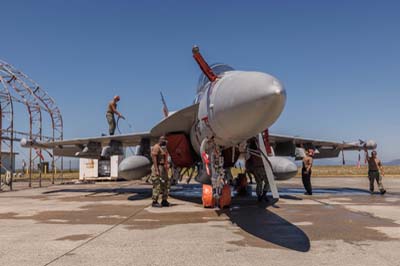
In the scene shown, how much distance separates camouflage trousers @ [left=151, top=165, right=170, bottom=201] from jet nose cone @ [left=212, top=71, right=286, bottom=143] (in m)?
3.88

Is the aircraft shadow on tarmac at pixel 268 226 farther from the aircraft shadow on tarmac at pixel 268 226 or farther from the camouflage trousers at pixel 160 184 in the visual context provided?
the camouflage trousers at pixel 160 184

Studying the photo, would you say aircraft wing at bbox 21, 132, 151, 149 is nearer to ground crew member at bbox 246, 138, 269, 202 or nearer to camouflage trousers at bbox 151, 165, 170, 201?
camouflage trousers at bbox 151, 165, 170, 201

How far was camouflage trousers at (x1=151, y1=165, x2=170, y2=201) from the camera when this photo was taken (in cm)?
916

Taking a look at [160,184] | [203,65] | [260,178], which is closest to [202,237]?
[203,65]

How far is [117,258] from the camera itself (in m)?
3.95

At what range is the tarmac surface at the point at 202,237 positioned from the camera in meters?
3.92

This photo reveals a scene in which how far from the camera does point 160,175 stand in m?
9.24

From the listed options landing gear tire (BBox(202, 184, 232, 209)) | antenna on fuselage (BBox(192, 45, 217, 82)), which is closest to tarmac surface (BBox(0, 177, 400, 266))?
landing gear tire (BBox(202, 184, 232, 209))

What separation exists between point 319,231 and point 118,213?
4.63 m

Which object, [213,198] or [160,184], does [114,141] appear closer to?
[160,184]

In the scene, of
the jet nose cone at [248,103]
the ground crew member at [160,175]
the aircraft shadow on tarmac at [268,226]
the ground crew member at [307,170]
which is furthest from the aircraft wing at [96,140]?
the jet nose cone at [248,103]

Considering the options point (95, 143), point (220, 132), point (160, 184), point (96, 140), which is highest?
point (96, 140)

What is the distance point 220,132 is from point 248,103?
57.8 inches

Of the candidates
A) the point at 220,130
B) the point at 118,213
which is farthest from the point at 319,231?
the point at 118,213
